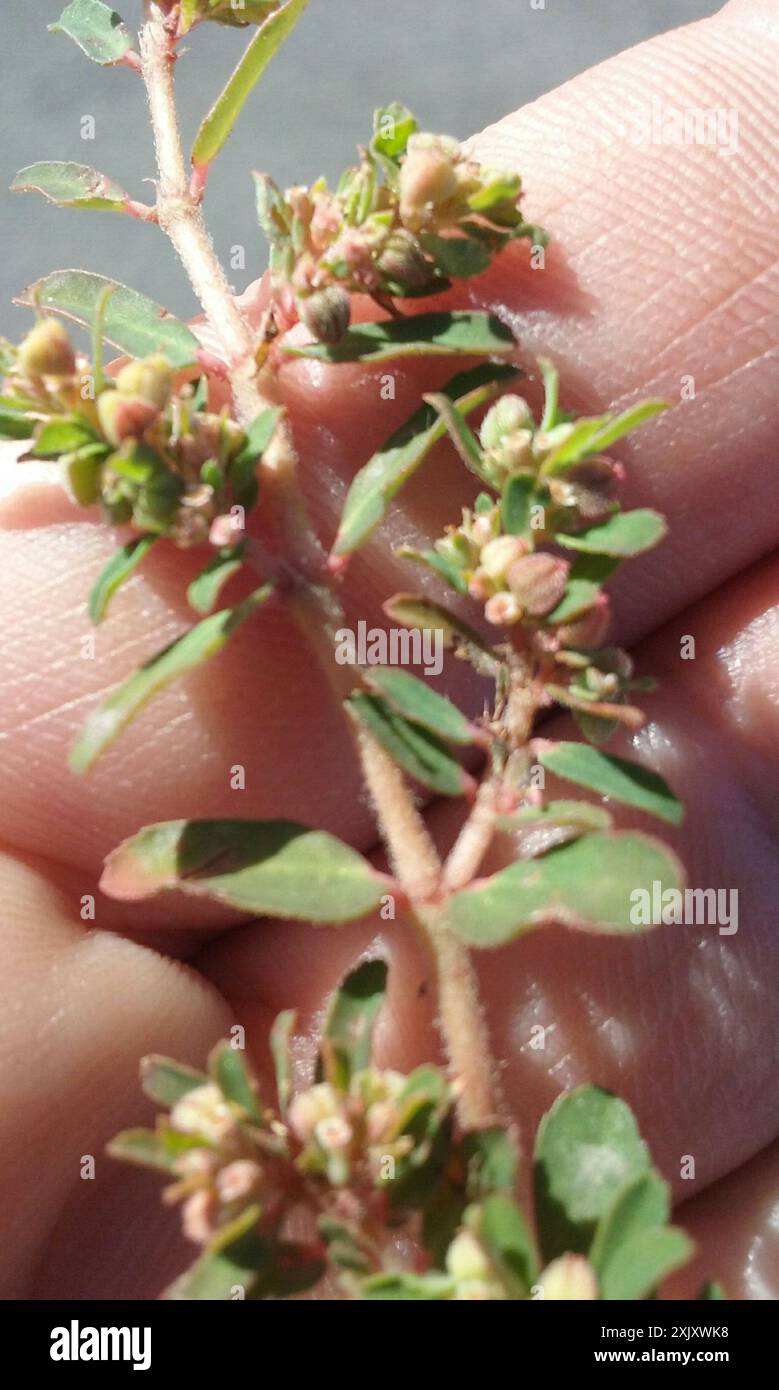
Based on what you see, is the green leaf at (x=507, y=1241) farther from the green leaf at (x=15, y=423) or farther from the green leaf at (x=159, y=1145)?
the green leaf at (x=15, y=423)

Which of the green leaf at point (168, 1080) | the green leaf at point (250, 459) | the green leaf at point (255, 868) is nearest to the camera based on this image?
the green leaf at point (168, 1080)

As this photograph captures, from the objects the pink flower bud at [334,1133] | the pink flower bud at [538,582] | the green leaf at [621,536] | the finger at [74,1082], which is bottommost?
the finger at [74,1082]

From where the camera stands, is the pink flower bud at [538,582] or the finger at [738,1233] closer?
the pink flower bud at [538,582]

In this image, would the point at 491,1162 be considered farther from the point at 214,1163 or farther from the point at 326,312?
the point at 326,312

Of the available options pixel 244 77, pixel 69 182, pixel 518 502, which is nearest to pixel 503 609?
pixel 518 502

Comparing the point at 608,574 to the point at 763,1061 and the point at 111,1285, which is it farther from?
the point at 111,1285

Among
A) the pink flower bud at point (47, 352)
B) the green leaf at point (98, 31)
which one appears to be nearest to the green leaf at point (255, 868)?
the pink flower bud at point (47, 352)
